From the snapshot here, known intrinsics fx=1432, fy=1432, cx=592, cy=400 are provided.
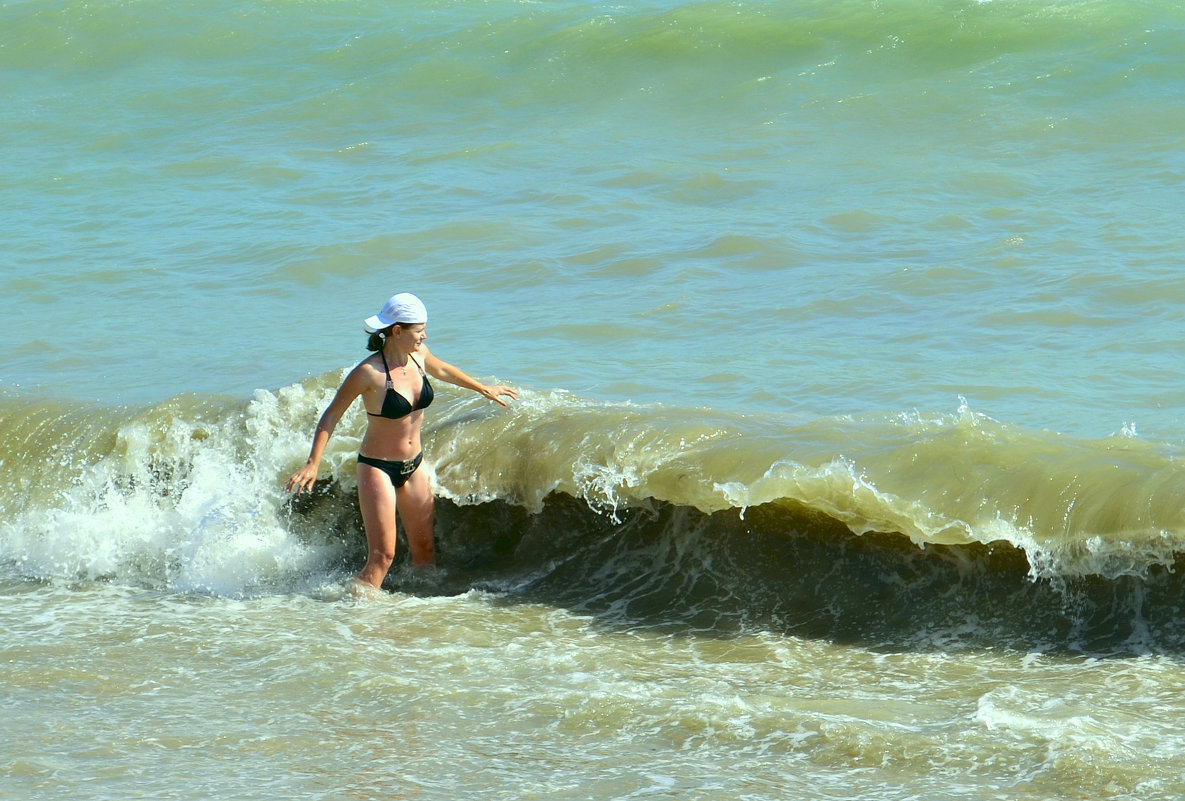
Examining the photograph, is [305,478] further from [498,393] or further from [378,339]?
[498,393]

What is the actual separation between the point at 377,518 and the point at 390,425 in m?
Answer: 0.47

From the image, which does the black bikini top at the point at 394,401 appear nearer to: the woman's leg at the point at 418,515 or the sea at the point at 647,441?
the woman's leg at the point at 418,515

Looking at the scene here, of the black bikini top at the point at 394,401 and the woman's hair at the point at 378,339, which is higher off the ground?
the woman's hair at the point at 378,339

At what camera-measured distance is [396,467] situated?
698 cm

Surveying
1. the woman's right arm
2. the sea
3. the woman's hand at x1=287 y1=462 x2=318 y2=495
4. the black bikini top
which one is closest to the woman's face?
the black bikini top

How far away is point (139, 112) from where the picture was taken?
60.3 ft

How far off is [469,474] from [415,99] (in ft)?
35.9

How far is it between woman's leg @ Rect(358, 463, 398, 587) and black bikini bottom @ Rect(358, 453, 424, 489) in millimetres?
22

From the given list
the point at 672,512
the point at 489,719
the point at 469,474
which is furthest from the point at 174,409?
the point at 489,719

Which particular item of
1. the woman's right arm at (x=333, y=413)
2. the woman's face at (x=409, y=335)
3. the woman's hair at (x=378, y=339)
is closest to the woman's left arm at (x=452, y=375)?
the woman's face at (x=409, y=335)

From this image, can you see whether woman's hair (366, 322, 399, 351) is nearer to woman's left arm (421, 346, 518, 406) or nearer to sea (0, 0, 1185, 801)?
woman's left arm (421, 346, 518, 406)

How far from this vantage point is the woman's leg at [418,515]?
7.14 metres

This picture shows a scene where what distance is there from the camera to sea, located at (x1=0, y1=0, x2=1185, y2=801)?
5.20m

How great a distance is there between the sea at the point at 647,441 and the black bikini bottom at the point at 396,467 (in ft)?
1.90
